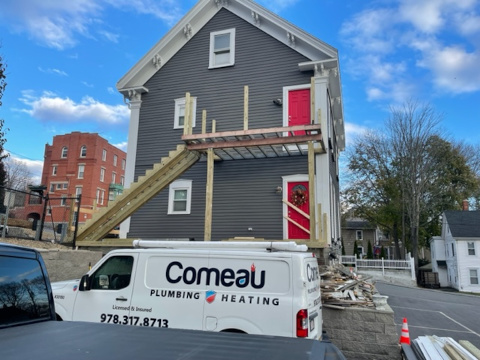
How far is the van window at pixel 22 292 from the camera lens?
9.56ft

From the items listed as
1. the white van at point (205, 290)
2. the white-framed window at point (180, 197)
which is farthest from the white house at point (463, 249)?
the white van at point (205, 290)

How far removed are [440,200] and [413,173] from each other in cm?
516

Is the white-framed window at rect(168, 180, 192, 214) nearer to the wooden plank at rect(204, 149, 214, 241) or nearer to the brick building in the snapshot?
the wooden plank at rect(204, 149, 214, 241)

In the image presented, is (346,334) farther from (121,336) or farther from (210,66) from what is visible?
(210,66)

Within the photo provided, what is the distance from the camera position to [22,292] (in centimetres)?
310

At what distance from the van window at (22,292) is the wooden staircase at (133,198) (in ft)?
28.5

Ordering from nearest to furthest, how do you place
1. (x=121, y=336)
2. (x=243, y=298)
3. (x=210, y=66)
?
(x=121, y=336)
(x=243, y=298)
(x=210, y=66)

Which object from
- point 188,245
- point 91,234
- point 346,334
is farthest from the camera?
point 91,234

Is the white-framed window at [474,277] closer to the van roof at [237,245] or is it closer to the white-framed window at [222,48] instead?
the white-framed window at [222,48]

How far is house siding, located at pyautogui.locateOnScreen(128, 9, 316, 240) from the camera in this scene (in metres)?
13.2

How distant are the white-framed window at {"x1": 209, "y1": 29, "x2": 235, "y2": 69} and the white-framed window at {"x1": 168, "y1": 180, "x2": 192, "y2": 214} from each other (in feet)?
17.4

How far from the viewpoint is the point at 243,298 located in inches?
198

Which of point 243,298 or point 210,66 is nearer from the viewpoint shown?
point 243,298

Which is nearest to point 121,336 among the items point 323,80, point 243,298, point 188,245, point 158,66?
point 243,298
